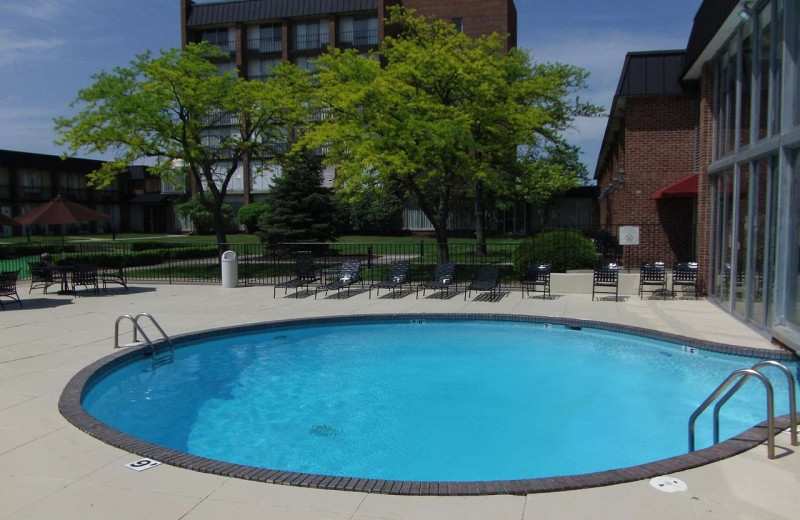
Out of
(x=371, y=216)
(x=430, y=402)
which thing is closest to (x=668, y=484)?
(x=430, y=402)

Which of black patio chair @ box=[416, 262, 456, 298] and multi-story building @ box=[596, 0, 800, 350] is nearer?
multi-story building @ box=[596, 0, 800, 350]

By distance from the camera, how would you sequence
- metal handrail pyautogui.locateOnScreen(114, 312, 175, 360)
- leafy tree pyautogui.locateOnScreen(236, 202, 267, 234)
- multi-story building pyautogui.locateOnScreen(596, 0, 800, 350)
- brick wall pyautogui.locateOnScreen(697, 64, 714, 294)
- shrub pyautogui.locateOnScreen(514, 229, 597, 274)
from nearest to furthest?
multi-story building pyautogui.locateOnScreen(596, 0, 800, 350), metal handrail pyautogui.locateOnScreen(114, 312, 175, 360), brick wall pyautogui.locateOnScreen(697, 64, 714, 294), shrub pyautogui.locateOnScreen(514, 229, 597, 274), leafy tree pyautogui.locateOnScreen(236, 202, 267, 234)

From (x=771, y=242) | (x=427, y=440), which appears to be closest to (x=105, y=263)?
(x=427, y=440)

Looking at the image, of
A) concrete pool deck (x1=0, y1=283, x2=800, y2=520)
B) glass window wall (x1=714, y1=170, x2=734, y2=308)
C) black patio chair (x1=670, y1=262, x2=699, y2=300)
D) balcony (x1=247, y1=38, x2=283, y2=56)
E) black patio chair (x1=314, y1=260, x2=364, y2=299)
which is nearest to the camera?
concrete pool deck (x1=0, y1=283, x2=800, y2=520)

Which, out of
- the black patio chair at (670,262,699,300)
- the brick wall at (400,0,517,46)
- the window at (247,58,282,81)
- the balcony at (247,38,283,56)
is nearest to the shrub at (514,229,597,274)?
the black patio chair at (670,262,699,300)

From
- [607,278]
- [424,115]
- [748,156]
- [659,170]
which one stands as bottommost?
[607,278]

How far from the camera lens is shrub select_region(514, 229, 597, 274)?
17.3m

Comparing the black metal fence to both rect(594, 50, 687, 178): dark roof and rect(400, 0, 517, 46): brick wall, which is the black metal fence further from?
rect(400, 0, 517, 46): brick wall

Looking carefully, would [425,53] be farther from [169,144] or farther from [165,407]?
[165,407]

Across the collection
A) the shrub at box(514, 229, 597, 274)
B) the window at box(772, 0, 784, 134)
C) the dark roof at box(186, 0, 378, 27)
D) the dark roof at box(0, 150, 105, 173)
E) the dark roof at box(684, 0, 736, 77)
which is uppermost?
the dark roof at box(186, 0, 378, 27)

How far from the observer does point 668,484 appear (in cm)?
462

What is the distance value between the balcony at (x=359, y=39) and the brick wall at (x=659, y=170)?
32437mm

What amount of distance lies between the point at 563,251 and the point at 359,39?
118 feet

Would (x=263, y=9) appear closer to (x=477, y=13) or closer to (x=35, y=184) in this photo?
(x=477, y=13)
